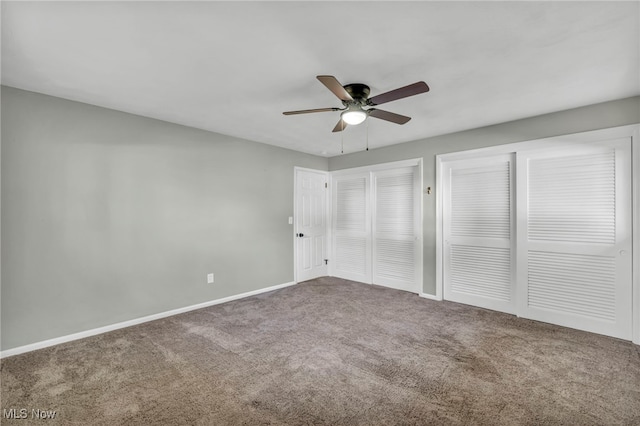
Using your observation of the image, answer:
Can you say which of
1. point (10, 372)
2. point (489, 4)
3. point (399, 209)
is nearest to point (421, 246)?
point (399, 209)

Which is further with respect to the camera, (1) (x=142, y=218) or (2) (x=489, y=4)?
(1) (x=142, y=218)

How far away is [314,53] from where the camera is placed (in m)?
2.08

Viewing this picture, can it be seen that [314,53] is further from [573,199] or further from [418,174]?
[573,199]

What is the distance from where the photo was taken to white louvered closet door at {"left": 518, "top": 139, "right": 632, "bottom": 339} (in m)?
2.95

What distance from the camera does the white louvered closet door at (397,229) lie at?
15.0 ft

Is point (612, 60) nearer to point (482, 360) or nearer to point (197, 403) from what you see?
point (482, 360)

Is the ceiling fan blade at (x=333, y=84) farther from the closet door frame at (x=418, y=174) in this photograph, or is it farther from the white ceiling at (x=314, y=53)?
the closet door frame at (x=418, y=174)

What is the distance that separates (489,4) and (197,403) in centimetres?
308

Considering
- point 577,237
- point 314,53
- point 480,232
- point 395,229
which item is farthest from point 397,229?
point 314,53

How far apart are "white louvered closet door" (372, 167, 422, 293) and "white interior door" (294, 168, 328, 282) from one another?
109 centimetres

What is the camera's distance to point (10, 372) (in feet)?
7.63

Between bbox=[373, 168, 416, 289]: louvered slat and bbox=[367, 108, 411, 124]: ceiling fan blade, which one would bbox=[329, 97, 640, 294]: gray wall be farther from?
bbox=[367, 108, 411, 124]: ceiling fan blade

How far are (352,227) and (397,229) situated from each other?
947 mm

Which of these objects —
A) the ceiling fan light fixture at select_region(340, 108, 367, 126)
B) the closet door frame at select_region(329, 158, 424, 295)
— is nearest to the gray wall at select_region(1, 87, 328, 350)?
the closet door frame at select_region(329, 158, 424, 295)
